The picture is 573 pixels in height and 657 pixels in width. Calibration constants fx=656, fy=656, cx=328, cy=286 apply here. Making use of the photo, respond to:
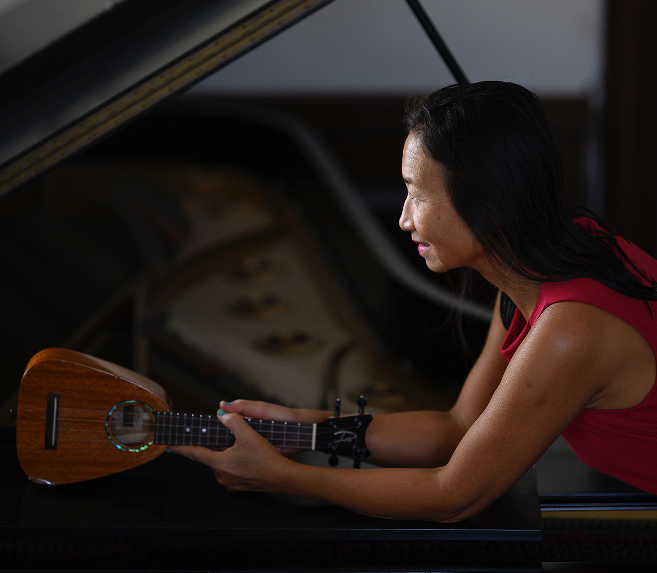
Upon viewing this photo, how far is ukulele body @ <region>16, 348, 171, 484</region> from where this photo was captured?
895 millimetres

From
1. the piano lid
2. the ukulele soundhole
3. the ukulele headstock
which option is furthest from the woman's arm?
the piano lid

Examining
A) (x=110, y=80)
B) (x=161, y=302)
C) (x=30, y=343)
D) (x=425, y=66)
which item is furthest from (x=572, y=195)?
(x=110, y=80)

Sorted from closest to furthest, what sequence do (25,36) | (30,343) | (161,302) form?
(25,36), (30,343), (161,302)

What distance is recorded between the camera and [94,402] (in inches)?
35.7

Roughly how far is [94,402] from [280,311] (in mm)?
1287

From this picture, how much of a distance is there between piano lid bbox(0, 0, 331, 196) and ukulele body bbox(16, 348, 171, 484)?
0.94ft

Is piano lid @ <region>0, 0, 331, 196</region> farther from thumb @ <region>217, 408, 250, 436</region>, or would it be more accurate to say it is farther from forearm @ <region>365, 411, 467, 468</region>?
forearm @ <region>365, 411, 467, 468</region>

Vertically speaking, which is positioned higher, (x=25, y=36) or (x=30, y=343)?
(x=25, y=36)

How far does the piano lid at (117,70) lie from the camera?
910 millimetres

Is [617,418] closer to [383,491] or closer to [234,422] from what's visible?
[383,491]

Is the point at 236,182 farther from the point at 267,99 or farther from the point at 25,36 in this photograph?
the point at 25,36

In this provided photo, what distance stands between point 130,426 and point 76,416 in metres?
0.07

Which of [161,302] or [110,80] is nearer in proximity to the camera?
[110,80]

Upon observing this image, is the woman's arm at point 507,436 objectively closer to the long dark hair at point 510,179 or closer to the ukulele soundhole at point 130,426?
the long dark hair at point 510,179
